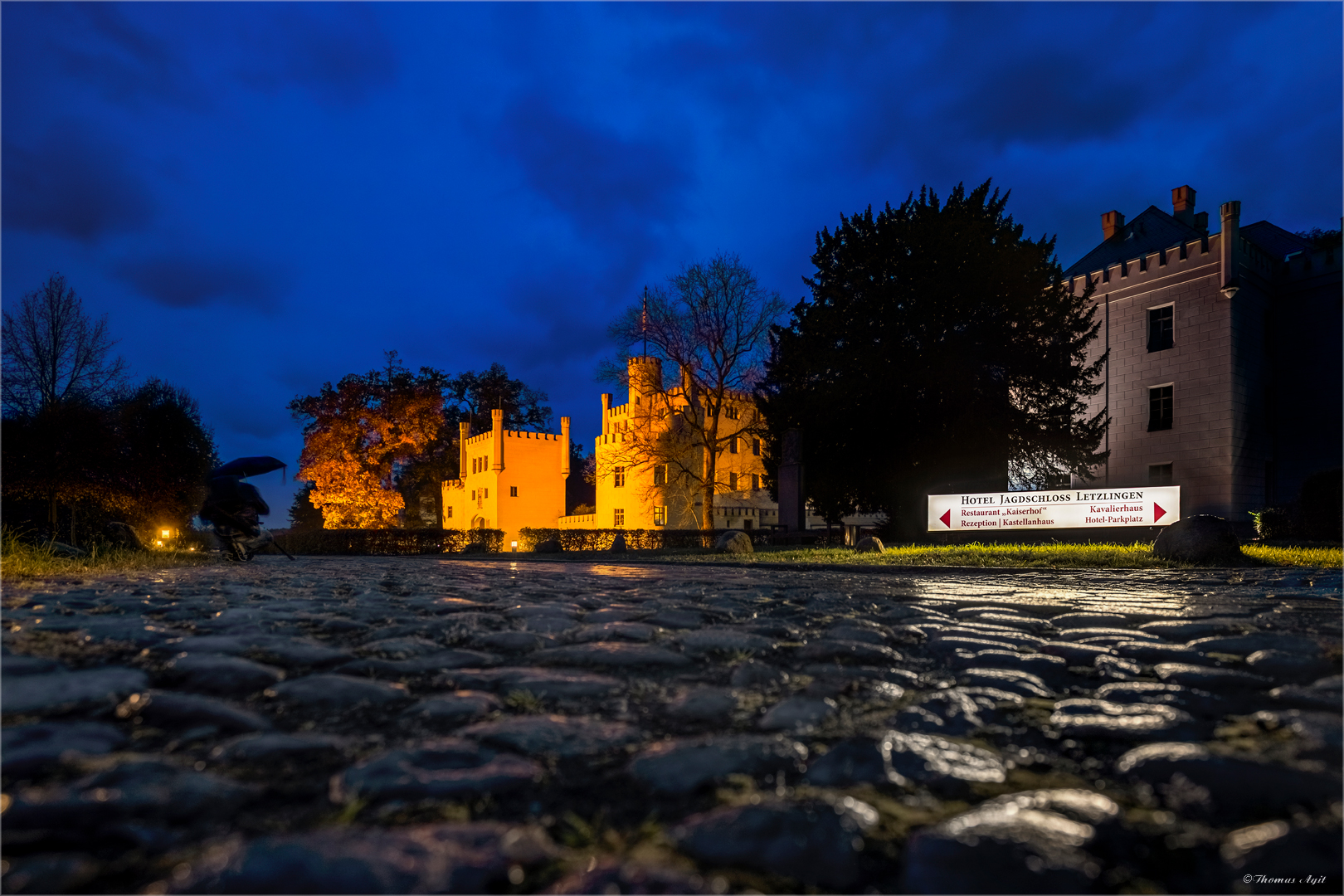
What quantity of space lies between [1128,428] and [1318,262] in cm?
897

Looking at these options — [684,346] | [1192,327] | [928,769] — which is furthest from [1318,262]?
[928,769]

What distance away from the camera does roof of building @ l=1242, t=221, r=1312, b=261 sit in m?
Answer: 30.8

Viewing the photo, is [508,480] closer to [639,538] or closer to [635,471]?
[635,471]

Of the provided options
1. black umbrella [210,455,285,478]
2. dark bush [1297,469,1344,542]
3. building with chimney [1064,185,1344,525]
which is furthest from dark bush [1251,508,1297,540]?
black umbrella [210,455,285,478]

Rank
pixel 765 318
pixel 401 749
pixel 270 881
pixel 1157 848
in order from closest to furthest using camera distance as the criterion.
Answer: pixel 270 881 → pixel 1157 848 → pixel 401 749 → pixel 765 318

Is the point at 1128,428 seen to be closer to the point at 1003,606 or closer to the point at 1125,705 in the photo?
the point at 1003,606

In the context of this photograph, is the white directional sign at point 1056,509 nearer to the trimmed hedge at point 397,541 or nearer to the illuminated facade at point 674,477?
the illuminated facade at point 674,477

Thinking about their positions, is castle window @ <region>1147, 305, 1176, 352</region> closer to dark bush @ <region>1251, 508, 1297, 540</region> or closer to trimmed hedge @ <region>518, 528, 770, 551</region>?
dark bush @ <region>1251, 508, 1297, 540</region>

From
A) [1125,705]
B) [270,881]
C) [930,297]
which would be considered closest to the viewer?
[270,881]

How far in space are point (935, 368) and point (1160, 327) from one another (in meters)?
13.0

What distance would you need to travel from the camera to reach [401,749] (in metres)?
1.78

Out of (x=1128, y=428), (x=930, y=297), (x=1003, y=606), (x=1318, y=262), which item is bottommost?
(x=1003, y=606)

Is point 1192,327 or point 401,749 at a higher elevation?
point 1192,327

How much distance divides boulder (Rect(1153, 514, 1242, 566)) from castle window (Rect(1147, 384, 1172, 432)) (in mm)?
19927
